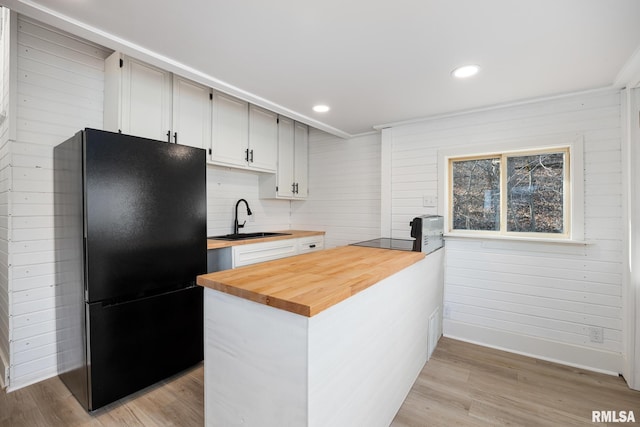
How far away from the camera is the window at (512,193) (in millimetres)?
2592

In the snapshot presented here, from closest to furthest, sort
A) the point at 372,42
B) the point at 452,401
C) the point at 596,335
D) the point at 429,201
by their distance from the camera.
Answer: the point at 372,42
the point at 452,401
the point at 596,335
the point at 429,201

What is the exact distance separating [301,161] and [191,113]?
1.71 m

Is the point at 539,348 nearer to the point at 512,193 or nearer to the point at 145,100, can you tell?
the point at 512,193

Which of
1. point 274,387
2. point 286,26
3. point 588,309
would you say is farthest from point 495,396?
point 286,26

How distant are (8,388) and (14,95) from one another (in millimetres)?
2004

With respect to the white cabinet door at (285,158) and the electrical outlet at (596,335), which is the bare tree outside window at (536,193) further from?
the white cabinet door at (285,158)

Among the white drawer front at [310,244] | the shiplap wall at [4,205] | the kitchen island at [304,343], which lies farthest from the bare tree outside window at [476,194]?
the shiplap wall at [4,205]

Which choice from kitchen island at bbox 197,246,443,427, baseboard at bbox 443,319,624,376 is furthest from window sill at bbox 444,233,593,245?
kitchen island at bbox 197,246,443,427

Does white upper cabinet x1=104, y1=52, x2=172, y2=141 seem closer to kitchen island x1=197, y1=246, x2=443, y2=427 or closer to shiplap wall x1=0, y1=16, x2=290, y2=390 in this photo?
shiplap wall x1=0, y1=16, x2=290, y2=390

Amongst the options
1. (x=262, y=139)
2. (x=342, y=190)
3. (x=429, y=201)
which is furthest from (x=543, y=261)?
(x=262, y=139)

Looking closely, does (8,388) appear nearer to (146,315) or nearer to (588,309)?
(146,315)

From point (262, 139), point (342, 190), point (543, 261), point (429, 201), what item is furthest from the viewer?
point (342, 190)

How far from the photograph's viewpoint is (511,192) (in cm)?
279

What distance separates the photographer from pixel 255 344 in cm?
118
